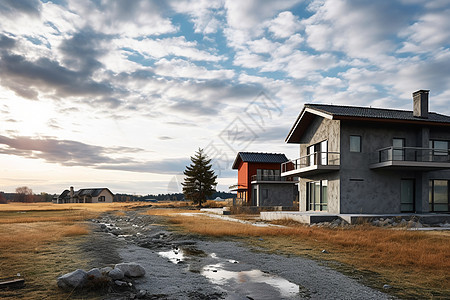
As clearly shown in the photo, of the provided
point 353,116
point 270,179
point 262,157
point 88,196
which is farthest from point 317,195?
point 88,196

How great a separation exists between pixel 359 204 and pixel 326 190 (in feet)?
9.31

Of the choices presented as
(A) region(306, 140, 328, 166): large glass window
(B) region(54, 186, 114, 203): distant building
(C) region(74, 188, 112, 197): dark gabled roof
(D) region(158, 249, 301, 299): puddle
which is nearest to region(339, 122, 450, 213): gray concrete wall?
(A) region(306, 140, 328, 166): large glass window

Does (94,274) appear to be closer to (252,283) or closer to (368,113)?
(252,283)

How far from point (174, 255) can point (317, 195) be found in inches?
730

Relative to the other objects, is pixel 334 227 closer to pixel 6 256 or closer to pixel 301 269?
pixel 301 269

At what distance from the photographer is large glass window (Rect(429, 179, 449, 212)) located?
996 inches

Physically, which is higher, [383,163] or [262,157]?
[262,157]

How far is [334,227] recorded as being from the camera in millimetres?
19859

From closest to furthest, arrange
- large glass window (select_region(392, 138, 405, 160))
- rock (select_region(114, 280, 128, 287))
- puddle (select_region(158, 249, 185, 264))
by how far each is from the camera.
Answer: rock (select_region(114, 280, 128, 287)) < puddle (select_region(158, 249, 185, 264)) < large glass window (select_region(392, 138, 405, 160))

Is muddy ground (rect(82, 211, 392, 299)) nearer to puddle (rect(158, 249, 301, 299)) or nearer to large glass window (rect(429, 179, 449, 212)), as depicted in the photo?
puddle (rect(158, 249, 301, 299))

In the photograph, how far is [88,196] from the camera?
10706 cm

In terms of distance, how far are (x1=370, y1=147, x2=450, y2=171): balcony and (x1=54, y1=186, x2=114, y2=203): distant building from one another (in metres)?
97.5

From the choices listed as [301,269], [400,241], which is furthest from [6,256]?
[400,241]

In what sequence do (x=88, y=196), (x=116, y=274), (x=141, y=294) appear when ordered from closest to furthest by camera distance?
(x=141, y=294), (x=116, y=274), (x=88, y=196)
